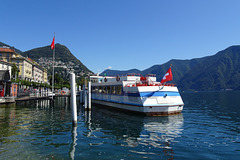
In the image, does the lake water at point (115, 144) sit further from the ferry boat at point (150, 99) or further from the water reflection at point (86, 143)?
the ferry boat at point (150, 99)

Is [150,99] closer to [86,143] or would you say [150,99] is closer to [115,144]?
[115,144]

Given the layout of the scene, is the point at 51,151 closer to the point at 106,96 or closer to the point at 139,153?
the point at 139,153

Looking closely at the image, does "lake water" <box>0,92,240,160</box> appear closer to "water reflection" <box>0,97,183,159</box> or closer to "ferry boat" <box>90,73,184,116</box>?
"water reflection" <box>0,97,183,159</box>

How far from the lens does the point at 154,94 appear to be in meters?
22.1

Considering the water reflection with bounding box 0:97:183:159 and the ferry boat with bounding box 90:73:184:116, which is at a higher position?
the ferry boat with bounding box 90:73:184:116

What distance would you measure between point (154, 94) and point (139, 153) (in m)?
13.4

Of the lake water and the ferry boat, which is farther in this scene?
the ferry boat

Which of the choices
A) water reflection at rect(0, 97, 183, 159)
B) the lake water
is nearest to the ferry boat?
water reflection at rect(0, 97, 183, 159)

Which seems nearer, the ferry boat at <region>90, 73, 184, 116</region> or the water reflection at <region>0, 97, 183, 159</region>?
the water reflection at <region>0, 97, 183, 159</region>

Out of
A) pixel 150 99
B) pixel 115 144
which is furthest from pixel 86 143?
pixel 150 99

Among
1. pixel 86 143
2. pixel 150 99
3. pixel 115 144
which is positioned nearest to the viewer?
pixel 115 144

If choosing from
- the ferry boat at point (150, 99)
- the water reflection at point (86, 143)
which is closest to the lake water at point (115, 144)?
the water reflection at point (86, 143)

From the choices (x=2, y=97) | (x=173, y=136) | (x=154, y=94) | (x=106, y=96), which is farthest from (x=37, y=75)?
(x=173, y=136)

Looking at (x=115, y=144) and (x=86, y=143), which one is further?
(x=86, y=143)
